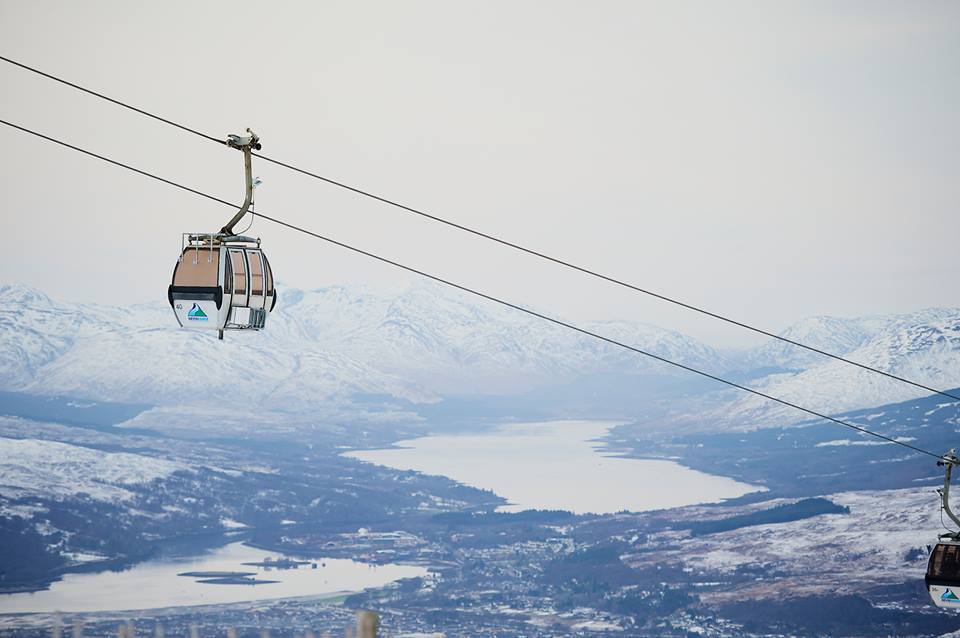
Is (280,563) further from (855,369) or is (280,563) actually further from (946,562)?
(946,562)

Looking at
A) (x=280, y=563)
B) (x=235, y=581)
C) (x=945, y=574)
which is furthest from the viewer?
(x=280, y=563)

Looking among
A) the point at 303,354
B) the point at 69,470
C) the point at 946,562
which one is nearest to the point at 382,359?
the point at 303,354

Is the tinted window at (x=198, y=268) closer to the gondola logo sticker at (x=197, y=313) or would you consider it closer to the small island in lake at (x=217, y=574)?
the gondola logo sticker at (x=197, y=313)

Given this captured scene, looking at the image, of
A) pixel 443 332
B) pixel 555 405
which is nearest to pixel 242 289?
pixel 555 405

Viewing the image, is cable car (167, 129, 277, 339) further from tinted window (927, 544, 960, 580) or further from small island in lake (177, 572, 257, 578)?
small island in lake (177, 572, 257, 578)

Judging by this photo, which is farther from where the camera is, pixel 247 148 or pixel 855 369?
pixel 855 369

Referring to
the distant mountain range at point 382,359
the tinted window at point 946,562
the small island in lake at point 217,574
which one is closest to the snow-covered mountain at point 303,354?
the distant mountain range at point 382,359

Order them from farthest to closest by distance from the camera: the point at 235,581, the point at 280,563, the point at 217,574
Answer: the point at 217,574, the point at 280,563, the point at 235,581
